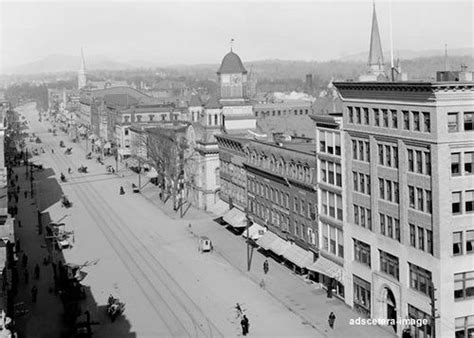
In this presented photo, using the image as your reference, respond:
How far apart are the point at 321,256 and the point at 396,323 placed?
401 inches

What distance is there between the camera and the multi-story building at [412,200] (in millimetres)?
37250

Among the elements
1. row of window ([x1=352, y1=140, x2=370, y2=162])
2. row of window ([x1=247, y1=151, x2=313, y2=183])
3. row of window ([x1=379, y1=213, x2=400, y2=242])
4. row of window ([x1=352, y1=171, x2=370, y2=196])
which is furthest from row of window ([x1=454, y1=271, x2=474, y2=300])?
row of window ([x1=247, y1=151, x2=313, y2=183])

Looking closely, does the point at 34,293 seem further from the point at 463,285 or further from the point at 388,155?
the point at 463,285

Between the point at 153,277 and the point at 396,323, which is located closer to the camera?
the point at 396,323

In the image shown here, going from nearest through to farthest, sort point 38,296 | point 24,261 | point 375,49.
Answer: point 38,296 < point 24,261 < point 375,49

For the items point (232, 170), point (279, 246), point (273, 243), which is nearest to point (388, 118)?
point (279, 246)

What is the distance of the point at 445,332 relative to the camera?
37.3 m

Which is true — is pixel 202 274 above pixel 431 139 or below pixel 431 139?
below

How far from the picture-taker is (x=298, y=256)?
54.0 metres

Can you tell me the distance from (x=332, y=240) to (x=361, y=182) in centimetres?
612

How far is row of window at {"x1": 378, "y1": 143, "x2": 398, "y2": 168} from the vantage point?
135 ft

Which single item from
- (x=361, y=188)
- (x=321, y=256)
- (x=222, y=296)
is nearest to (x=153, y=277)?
(x=222, y=296)

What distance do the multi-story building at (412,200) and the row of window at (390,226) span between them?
2.4 inches

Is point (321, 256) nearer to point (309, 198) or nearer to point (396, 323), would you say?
point (309, 198)
